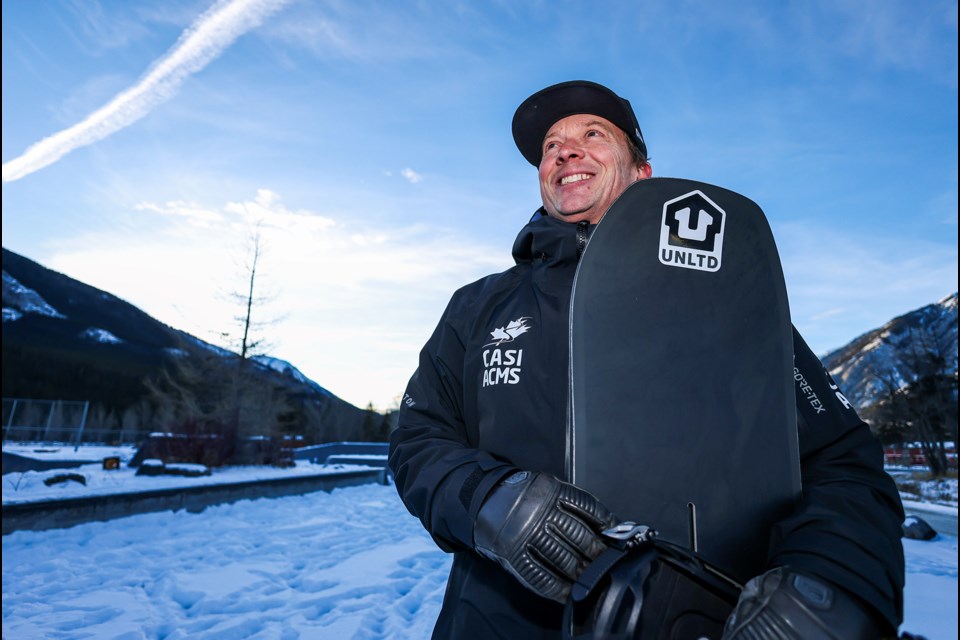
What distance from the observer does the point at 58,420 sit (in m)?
28.2

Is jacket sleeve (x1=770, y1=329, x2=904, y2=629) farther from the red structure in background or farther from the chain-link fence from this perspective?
→ the red structure in background

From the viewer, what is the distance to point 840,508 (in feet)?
3.47

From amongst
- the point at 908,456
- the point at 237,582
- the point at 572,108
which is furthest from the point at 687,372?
the point at 908,456

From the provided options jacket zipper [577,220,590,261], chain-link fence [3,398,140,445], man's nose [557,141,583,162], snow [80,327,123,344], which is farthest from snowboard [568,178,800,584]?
snow [80,327,123,344]

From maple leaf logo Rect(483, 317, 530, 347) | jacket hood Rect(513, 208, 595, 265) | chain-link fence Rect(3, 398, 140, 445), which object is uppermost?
jacket hood Rect(513, 208, 595, 265)

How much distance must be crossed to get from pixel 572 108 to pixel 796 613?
1.52m

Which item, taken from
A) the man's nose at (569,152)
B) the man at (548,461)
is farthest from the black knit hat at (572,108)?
the man's nose at (569,152)

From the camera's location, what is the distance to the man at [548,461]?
35.7 inches

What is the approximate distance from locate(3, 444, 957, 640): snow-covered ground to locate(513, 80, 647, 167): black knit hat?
3219mm

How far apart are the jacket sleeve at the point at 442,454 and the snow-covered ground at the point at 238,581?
2.62 metres

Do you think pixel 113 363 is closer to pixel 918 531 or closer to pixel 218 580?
pixel 218 580

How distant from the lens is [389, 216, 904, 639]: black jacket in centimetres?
98

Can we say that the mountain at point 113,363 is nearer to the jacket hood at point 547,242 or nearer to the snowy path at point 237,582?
the snowy path at point 237,582

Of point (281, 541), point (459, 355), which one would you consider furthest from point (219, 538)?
point (459, 355)
